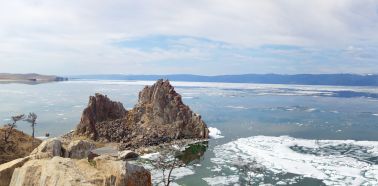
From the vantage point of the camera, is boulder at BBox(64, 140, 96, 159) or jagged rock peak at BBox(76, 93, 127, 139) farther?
jagged rock peak at BBox(76, 93, 127, 139)

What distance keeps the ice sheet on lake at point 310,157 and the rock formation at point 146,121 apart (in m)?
12.1

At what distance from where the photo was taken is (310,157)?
64312mm

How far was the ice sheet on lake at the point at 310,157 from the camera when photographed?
175 ft

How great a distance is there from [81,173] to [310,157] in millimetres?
52885

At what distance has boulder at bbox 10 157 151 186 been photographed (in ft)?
56.5

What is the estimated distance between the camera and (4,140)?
57.4 meters

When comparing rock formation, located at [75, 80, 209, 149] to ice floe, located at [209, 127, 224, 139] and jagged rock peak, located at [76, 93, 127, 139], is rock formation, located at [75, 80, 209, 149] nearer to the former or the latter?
jagged rock peak, located at [76, 93, 127, 139]

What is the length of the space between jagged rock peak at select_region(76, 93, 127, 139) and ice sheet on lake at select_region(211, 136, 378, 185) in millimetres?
27184

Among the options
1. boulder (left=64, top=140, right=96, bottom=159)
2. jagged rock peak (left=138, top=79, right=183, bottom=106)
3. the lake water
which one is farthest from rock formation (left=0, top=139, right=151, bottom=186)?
jagged rock peak (left=138, top=79, right=183, bottom=106)

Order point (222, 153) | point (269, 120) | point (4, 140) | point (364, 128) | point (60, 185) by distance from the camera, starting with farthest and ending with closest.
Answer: point (269, 120), point (364, 128), point (222, 153), point (4, 140), point (60, 185)

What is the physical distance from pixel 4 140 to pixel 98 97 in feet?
107

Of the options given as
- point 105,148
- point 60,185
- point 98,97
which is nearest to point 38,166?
point 60,185

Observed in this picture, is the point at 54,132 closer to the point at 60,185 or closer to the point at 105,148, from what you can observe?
the point at 105,148

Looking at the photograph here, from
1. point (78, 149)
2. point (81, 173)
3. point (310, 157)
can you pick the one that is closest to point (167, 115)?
point (310, 157)
